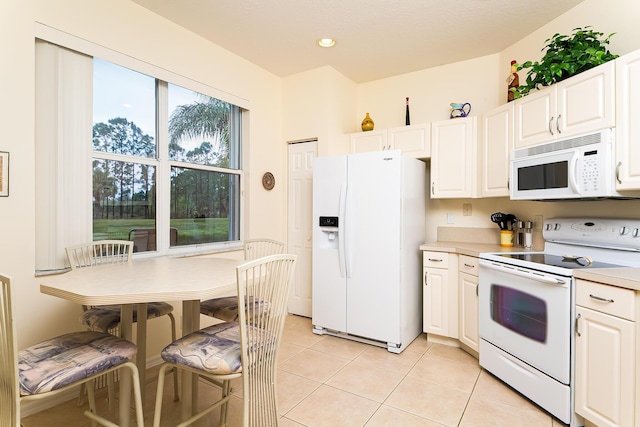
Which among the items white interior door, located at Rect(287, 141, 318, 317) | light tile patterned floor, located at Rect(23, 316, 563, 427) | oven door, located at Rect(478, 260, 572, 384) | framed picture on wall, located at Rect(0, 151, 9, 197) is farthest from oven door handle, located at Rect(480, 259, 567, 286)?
framed picture on wall, located at Rect(0, 151, 9, 197)

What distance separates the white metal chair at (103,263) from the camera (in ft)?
6.11

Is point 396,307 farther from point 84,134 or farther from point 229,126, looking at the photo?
point 84,134

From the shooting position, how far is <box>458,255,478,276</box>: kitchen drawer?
8.79 feet

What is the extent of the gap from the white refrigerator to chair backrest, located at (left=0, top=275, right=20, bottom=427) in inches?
90.0

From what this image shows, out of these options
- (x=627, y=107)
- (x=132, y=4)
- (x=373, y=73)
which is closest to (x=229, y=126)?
(x=132, y=4)

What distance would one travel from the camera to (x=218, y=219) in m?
3.31

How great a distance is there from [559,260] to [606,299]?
509 mm

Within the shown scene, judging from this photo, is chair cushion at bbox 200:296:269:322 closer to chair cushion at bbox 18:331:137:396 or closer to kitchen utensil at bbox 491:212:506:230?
chair cushion at bbox 18:331:137:396

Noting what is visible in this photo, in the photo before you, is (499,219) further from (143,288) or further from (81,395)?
(81,395)

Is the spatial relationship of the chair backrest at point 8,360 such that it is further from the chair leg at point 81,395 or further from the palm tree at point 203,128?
the palm tree at point 203,128

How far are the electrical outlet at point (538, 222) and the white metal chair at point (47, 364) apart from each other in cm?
308

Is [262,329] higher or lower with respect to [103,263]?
lower

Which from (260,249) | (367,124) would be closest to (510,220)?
(367,124)

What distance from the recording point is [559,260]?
217 centimetres
